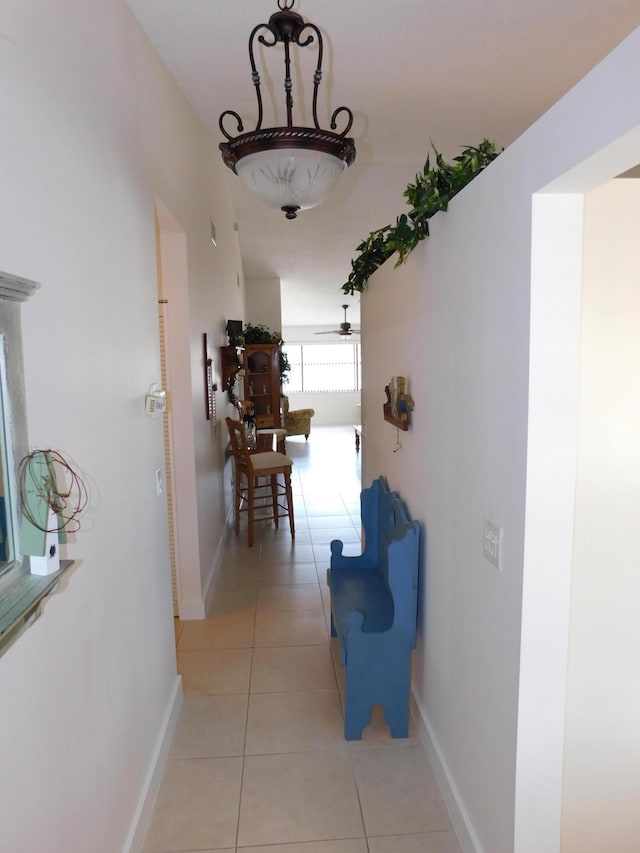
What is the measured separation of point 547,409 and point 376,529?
190 cm

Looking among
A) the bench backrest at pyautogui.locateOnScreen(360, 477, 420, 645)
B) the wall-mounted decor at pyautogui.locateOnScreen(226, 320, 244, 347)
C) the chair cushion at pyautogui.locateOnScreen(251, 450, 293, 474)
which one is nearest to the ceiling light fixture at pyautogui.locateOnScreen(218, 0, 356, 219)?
the bench backrest at pyautogui.locateOnScreen(360, 477, 420, 645)

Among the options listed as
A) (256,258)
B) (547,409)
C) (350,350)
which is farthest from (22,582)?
(350,350)

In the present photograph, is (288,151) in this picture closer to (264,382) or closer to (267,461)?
(267,461)

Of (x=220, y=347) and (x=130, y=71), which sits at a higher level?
(x=130, y=71)

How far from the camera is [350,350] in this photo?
13.7 metres

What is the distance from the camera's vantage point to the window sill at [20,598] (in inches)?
36.8

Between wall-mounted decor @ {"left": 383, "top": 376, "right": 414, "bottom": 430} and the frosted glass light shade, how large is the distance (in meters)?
0.96

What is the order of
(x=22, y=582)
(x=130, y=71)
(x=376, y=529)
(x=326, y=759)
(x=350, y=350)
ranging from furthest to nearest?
(x=350, y=350)
(x=376, y=529)
(x=326, y=759)
(x=130, y=71)
(x=22, y=582)

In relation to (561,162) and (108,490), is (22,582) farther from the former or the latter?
(561,162)

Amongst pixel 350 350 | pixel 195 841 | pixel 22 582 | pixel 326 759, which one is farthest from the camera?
pixel 350 350

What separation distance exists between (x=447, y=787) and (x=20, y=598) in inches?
68.7

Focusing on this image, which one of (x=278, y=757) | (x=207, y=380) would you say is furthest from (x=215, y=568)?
(x=278, y=757)

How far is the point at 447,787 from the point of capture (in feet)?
6.72

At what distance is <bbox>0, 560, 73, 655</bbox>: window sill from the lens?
93 centimetres
